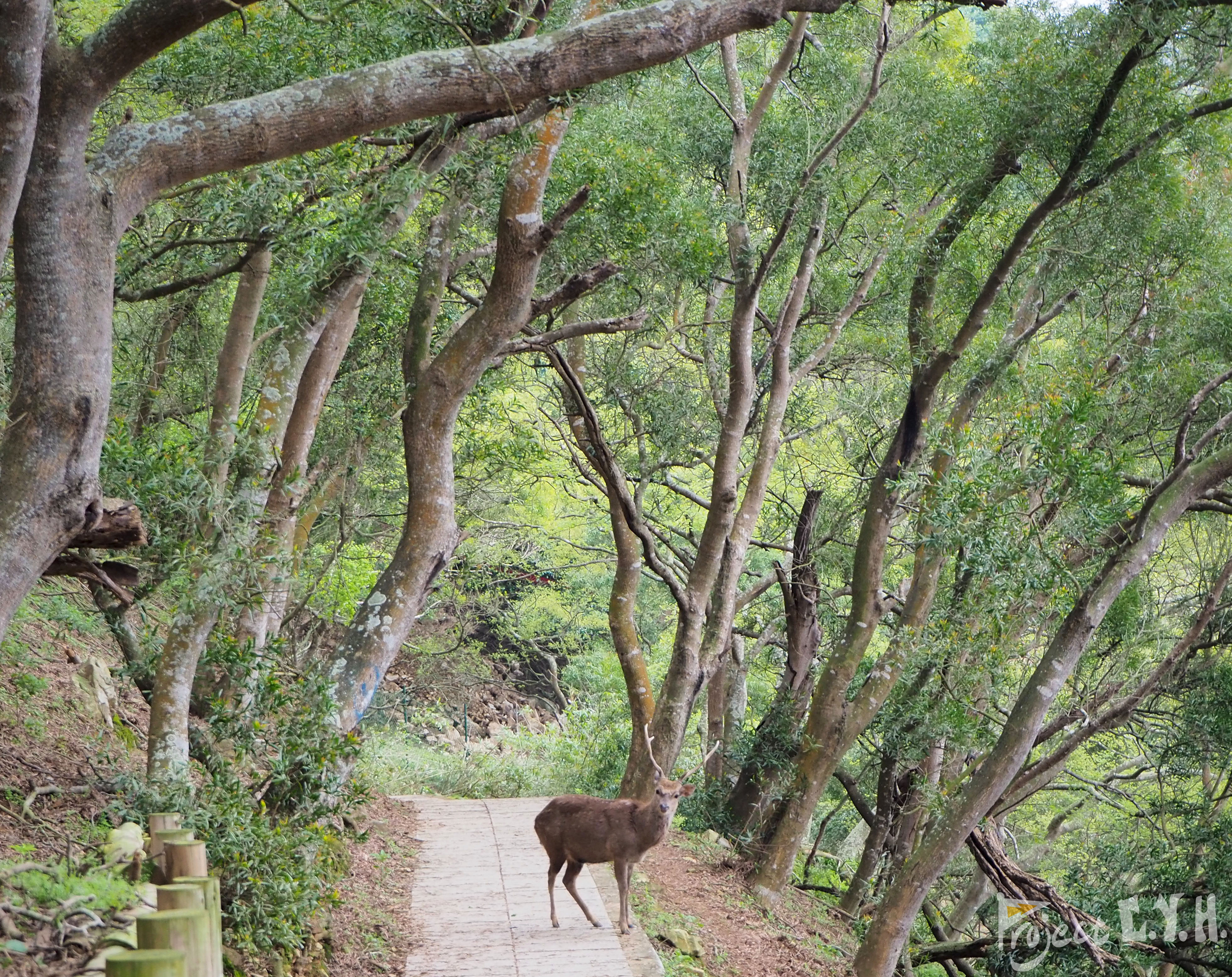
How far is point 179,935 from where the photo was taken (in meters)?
3.23

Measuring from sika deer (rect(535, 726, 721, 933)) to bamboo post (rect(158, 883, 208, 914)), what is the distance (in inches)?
194

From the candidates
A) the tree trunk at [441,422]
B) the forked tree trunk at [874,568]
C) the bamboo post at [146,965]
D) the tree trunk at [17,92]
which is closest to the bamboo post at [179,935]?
the bamboo post at [146,965]

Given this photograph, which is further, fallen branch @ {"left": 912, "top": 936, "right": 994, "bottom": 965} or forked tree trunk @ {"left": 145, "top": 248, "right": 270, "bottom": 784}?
fallen branch @ {"left": 912, "top": 936, "right": 994, "bottom": 965}

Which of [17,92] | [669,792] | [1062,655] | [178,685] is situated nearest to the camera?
[17,92]

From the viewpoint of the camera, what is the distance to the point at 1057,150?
1075 cm

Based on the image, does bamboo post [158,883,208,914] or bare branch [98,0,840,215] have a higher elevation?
bare branch [98,0,840,215]

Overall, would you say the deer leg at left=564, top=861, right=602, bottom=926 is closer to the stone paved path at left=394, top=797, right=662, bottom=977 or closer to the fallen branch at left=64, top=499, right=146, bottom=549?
the stone paved path at left=394, top=797, right=662, bottom=977

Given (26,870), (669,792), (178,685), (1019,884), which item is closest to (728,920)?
(1019,884)

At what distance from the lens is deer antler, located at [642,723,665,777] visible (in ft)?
27.7

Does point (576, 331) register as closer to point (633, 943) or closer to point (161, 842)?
point (633, 943)

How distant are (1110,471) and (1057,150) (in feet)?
11.4

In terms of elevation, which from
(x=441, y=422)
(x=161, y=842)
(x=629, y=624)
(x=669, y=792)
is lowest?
(x=161, y=842)

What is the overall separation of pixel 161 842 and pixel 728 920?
761 centimetres

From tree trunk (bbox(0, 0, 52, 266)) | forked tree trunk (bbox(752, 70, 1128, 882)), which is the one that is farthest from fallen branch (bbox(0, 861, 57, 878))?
forked tree trunk (bbox(752, 70, 1128, 882))
